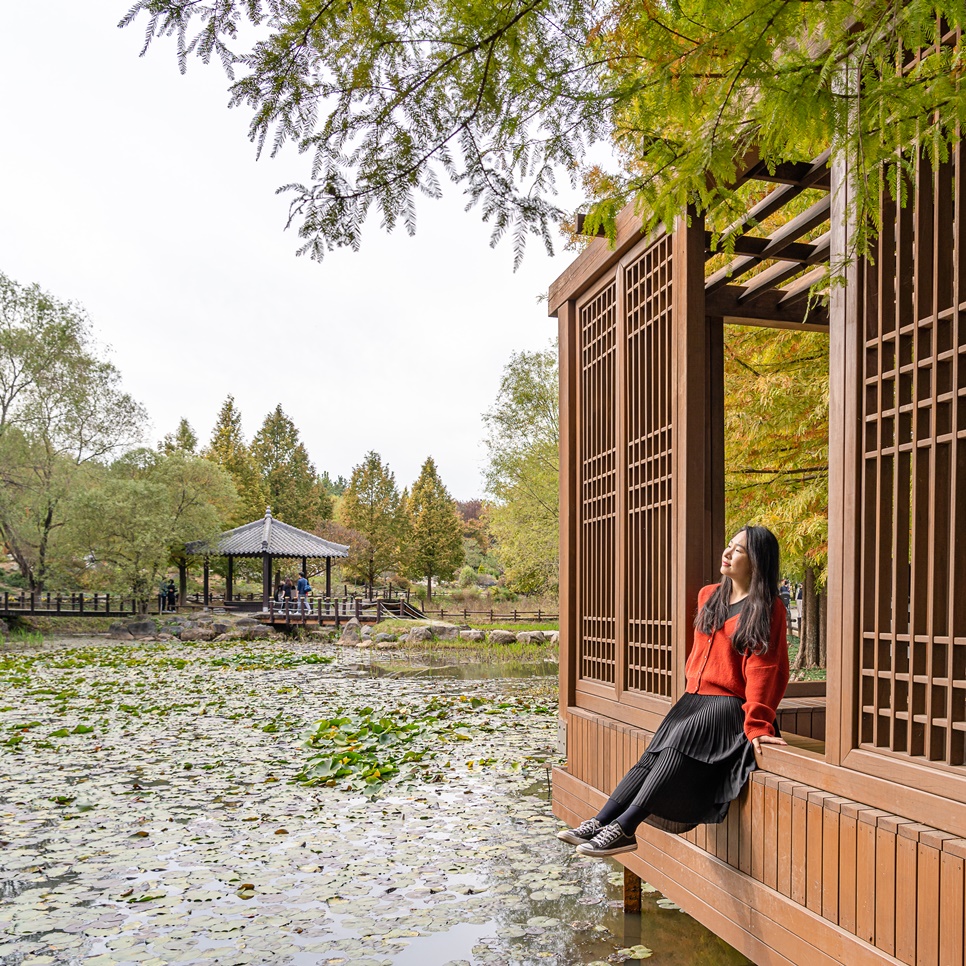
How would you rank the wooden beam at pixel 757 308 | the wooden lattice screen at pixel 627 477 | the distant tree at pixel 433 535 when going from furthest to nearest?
1. the distant tree at pixel 433 535
2. the wooden beam at pixel 757 308
3. the wooden lattice screen at pixel 627 477

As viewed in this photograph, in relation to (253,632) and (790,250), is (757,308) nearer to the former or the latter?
(790,250)

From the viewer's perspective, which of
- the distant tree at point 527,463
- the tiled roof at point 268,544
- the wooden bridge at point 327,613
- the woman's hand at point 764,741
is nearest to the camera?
the woman's hand at point 764,741

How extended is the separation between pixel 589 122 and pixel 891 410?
4.27ft

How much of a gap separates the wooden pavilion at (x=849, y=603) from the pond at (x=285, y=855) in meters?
0.51

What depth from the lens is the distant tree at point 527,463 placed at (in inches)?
810

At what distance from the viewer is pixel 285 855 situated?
180 inches

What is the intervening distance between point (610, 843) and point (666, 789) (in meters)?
0.29

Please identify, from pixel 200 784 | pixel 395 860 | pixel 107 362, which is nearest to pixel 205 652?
pixel 107 362

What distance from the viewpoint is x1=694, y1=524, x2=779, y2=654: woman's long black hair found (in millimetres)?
3176

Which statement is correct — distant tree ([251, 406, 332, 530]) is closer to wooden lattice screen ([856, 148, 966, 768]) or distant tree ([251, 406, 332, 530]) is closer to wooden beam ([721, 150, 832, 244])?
wooden beam ([721, 150, 832, 244])

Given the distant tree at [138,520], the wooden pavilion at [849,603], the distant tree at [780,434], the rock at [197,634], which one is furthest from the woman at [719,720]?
the distant tree at [138,520]

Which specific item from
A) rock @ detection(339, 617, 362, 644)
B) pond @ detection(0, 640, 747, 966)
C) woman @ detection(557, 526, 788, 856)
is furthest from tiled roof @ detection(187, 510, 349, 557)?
woman @ detection(557, 526, 788, 856)

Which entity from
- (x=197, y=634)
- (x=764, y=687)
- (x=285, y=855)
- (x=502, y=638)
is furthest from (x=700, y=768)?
(x=197, y=634)

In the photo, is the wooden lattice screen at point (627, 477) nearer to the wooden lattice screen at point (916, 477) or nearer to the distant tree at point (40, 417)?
the wooden lattice screen at point (916, 477)
